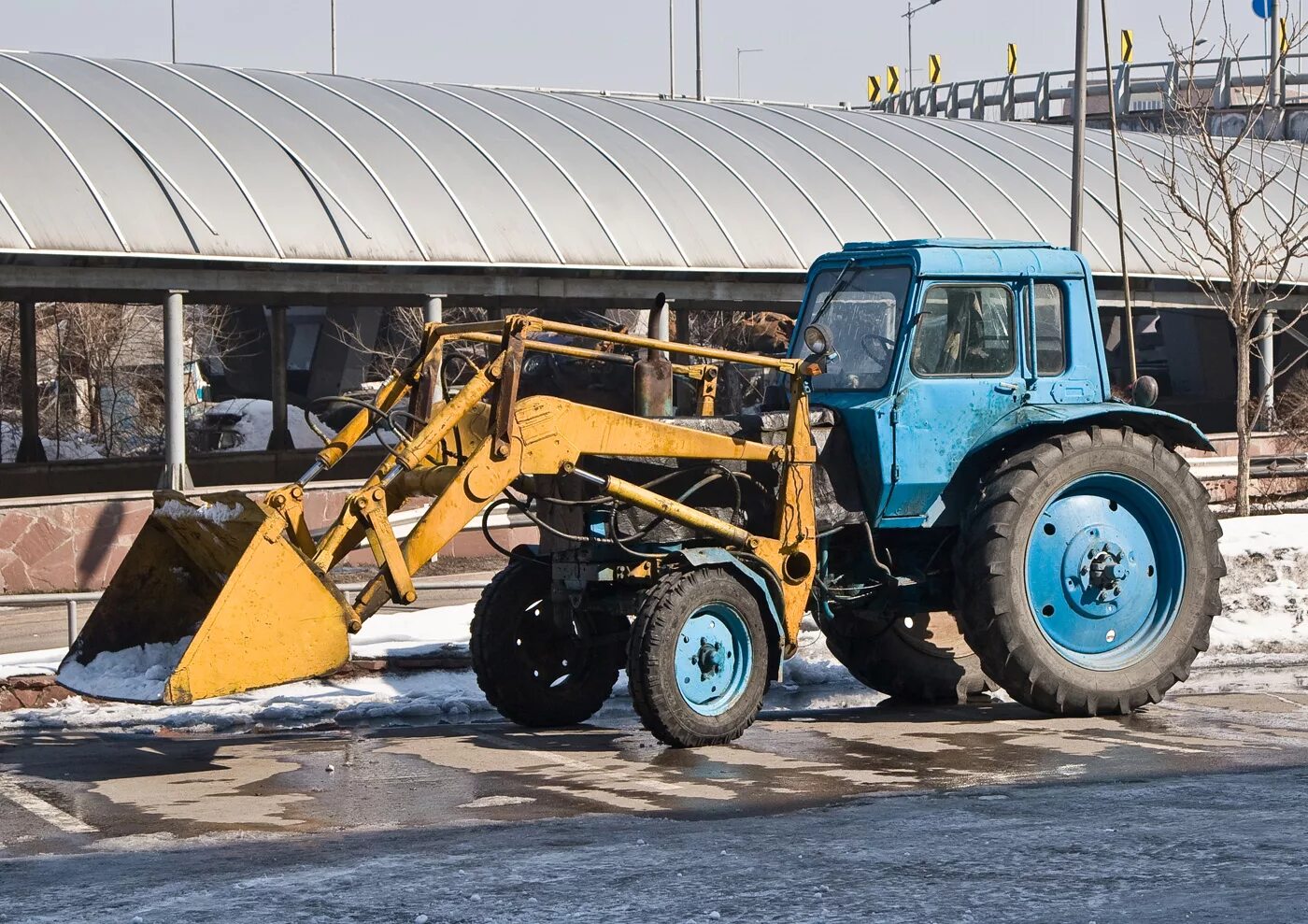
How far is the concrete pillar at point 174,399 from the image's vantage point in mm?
20219

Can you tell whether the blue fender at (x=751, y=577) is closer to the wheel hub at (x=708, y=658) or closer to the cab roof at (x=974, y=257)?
the wheel hub at (x=708, y=658)

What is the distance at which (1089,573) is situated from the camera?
1058 centimetres

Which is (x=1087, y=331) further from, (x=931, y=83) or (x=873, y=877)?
(x=931, y=83)

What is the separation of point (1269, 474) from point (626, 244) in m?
9.41

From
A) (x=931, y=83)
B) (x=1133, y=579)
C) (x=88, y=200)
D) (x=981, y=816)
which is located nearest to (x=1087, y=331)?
(x=1133, y=579)

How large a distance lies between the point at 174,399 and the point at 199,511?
446 inches

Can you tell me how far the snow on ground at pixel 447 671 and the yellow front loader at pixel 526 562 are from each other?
1.10 meters

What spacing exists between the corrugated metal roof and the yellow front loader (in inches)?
419

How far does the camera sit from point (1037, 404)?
1071 centimetres

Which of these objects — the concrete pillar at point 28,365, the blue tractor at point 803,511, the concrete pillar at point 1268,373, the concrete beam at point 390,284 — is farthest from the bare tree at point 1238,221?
the concrete pillar at point 28,365

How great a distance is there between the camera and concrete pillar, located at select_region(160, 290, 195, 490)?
20.2 meters

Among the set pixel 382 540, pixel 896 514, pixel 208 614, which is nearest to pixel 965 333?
pixel 896 514

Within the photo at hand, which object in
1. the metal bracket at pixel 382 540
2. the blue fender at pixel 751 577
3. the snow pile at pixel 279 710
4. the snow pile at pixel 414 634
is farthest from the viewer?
the snow pile at pixel 414 634

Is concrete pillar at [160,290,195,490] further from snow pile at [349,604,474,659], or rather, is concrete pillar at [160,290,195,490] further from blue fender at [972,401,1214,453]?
blue fender at [972,401,1214,453]
